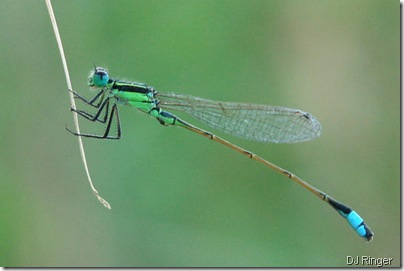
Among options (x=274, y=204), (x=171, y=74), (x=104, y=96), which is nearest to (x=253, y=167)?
(x=274, y=204)

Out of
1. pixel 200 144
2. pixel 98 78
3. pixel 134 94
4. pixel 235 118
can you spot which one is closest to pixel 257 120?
pixel 235 118

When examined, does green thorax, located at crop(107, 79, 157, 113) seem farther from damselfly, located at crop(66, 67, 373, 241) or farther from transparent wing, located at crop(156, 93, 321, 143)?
transparent wing, located at crop(156, 93, 321, 143)

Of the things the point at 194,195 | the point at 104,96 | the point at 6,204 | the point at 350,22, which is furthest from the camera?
the point at 350,22

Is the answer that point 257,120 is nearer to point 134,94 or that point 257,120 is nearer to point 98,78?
point 134,94

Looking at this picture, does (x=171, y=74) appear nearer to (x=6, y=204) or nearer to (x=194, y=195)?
(x=194, y=195)

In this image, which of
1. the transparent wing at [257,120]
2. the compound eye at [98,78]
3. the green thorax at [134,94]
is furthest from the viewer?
the transparent wing at [257,120]

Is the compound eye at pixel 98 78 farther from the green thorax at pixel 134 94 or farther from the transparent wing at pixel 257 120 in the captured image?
the transparent wing at pixel 257 120

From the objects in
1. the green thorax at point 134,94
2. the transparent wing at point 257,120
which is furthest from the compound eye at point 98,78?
the transparent wing at point 257,120
